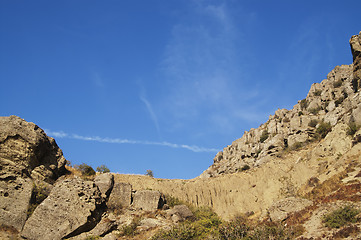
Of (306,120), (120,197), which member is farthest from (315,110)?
(120,197)

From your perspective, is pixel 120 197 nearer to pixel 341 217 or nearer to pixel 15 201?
pixel 15 201

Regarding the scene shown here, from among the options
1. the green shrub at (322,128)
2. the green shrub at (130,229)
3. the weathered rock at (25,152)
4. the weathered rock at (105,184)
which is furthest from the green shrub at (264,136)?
the weathered rock at (25,152)

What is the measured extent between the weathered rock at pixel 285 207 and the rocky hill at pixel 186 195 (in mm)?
78

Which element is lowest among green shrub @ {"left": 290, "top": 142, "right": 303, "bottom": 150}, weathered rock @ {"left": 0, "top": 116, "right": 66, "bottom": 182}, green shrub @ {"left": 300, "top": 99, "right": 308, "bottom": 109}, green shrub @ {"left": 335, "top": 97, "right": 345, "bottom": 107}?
weathered rock @ {"left": 0, "top": 116, "right": 66, "bottom": 182}

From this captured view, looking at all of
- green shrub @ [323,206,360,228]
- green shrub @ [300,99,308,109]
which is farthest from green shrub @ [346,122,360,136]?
green shrub @ [300,99,308,109]

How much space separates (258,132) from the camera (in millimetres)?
60969

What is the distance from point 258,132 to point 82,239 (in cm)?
4456

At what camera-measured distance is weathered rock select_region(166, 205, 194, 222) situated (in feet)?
93.0

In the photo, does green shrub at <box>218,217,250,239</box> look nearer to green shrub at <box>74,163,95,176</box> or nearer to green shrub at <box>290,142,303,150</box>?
green shrub at <box>74,163,95,176</box>

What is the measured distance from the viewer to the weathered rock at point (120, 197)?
96.6 feet

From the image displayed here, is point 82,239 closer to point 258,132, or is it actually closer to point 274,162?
point 274,162

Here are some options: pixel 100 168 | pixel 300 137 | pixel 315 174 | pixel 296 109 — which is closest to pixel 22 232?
pixel 100 168

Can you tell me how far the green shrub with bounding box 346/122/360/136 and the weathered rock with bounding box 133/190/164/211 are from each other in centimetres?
2102

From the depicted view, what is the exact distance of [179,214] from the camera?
95.1 ft
